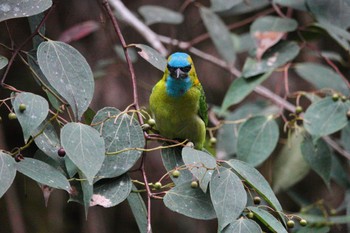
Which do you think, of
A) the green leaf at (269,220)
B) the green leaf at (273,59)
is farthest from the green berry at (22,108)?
the green leaf at (273,59)

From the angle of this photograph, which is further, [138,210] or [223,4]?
[223,4]

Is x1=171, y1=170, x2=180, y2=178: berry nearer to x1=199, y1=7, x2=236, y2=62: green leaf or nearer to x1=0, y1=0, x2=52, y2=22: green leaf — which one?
x1=0, y1=0, x2=52, y2=22: green leaf

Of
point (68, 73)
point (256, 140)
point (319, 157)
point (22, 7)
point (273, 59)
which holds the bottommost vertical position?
point (319, 157)

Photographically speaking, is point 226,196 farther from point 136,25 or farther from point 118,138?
point 136,25

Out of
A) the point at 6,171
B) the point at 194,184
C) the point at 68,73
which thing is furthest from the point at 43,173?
the point at 194,184

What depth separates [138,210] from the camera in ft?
6.69

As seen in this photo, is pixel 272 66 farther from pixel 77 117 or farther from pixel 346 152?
pixel 77 117

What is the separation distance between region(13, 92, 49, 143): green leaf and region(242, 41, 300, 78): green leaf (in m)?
1.62

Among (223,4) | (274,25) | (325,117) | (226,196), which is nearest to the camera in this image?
(226,196)

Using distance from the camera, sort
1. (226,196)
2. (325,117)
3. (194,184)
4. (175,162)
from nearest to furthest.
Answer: (226,196)
(194,184)
(175,162)
(325,117)

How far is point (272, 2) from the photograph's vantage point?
3637 mm

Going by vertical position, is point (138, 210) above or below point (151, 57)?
below

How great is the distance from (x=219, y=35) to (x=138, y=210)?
6.68ft

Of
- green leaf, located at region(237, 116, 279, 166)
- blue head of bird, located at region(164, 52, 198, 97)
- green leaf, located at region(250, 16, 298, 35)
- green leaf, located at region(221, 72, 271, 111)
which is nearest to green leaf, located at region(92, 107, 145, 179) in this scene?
blue head of bird, located at region(164, 52, 198, 97)
